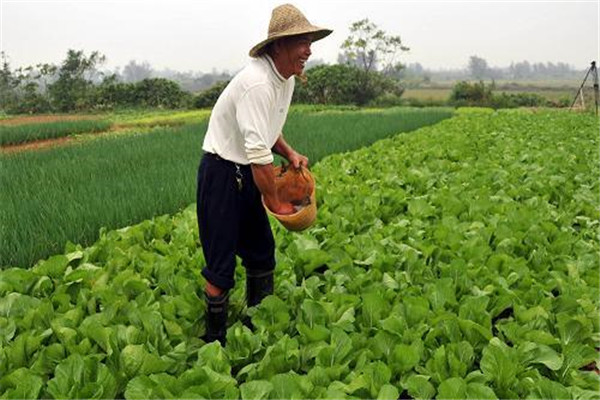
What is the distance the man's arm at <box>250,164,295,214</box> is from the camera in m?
2.19

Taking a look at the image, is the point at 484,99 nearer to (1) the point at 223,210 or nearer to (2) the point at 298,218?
(2) the point at 298,218

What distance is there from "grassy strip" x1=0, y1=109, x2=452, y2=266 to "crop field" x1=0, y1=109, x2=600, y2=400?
0.44 meters

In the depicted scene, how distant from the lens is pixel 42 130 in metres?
15.7

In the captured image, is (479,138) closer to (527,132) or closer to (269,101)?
(527,132)

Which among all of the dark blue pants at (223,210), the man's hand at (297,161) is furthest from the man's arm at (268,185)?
the man's hand at (297,161)

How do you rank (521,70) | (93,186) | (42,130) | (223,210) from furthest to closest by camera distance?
(521,70) < (42,130) < (93,186) < (223,210)

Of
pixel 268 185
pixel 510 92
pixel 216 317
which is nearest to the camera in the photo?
pixel 268 185

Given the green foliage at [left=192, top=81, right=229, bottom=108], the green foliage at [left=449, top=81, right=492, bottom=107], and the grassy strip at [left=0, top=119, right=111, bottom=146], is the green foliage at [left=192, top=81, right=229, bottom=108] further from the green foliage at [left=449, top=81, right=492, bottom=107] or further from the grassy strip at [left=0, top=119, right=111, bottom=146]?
the green foliage at [left=449, top=81, right=492, bottom=107]

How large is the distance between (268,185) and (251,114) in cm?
30

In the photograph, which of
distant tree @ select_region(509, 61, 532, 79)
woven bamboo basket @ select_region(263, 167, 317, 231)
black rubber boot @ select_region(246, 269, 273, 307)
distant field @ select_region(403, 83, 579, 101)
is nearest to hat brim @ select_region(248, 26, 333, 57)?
woven bamboo basket @ select_region(263, 167, 317, 231)

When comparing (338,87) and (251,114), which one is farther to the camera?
(338,87)

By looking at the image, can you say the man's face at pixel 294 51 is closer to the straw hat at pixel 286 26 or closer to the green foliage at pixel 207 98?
the straw hat at pixel 286 26

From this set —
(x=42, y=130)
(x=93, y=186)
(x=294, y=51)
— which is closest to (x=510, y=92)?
(x=42, y=130)

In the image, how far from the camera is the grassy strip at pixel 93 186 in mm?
3738
